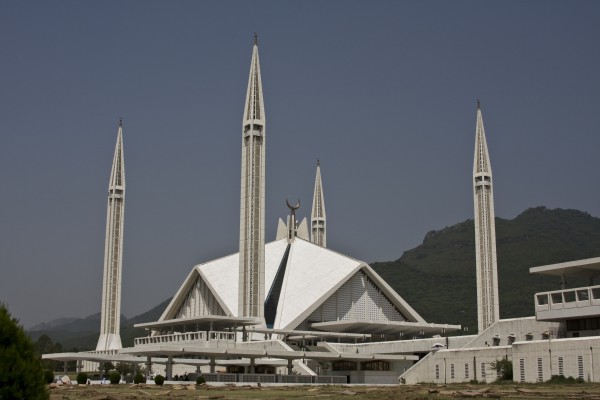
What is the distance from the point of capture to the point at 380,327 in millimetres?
53156

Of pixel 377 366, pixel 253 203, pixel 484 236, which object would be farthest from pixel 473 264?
pixel 377 366

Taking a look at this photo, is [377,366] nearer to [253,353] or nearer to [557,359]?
[253,353]

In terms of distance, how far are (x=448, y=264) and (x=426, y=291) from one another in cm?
2635

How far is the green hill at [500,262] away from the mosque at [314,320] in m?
27.7

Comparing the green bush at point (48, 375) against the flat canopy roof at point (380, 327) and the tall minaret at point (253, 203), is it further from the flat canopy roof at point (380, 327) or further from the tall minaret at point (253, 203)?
the flat canopy roof at point (380, 327)

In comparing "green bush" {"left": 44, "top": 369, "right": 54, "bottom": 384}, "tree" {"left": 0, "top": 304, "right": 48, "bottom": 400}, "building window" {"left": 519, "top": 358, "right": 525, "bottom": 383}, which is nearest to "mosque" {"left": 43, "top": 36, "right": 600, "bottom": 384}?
"building window" {"left": 519, "top": 358, "right": 525, "bottom": 383}

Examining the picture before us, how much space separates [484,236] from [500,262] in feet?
196

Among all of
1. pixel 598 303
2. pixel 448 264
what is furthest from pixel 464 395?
pixel 448 264

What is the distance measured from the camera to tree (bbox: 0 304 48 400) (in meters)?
8.64

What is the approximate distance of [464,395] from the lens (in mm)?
18031

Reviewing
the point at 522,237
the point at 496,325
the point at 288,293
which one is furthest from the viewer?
the point at 522,237

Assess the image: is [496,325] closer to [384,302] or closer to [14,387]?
[384,302]

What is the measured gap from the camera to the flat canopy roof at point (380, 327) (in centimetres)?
5156

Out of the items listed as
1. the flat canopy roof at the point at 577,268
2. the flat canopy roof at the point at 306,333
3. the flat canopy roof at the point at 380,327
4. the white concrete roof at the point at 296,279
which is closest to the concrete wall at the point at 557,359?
the flat canopy roof at the point at 577,268
